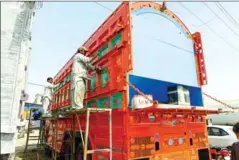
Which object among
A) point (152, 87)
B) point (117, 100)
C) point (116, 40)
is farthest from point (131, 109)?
point (116, 40)

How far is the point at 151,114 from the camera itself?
3.44 meters

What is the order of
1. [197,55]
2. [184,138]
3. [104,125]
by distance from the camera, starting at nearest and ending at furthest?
1. [104,125]
2. [184,138]
3. [197,55]

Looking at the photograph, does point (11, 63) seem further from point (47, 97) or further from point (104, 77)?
point (47, 97)

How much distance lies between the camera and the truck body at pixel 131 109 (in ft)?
10.3

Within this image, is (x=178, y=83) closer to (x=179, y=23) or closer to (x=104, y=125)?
(x=179, y=23)

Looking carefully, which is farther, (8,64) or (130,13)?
(130,13)

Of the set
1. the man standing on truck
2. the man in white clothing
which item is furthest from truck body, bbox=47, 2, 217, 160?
the man in white clothing

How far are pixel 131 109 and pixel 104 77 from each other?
1.11 m

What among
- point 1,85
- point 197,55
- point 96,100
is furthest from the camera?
point 197,55

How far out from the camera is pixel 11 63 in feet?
5.58

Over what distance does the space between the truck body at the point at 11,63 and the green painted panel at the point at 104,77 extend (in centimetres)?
208

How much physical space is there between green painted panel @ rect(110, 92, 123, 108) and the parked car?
9298 millimetres

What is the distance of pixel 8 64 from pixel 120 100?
6.31 ft

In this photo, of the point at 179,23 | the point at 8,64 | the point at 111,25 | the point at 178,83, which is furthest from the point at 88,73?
the point at 8,64
